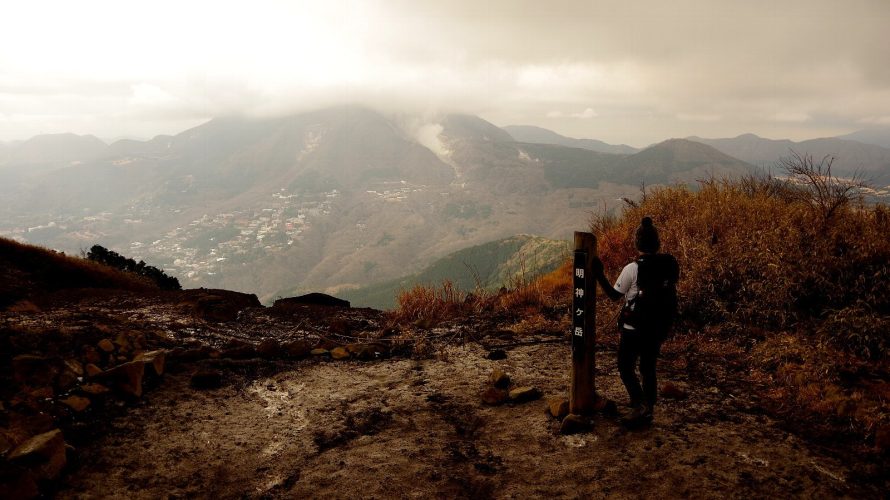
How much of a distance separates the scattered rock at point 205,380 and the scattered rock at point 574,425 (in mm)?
4496

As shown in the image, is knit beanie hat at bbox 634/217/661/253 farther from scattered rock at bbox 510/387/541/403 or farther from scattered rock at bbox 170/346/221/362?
scattered rock at bbox 170/346/221/362

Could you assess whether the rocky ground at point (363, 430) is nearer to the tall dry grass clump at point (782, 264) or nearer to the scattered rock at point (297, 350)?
the scattered rock at point (297, 350)

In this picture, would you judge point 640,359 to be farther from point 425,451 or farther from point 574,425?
point 425,451

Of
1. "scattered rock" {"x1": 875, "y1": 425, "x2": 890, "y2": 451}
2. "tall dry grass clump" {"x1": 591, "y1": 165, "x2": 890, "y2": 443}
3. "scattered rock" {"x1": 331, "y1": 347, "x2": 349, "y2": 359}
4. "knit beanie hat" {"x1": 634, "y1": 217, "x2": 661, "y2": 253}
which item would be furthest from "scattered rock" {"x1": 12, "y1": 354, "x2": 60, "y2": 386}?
"scattered rock" {"x1": 875, "y1": 425, "x2": 890, "y2": 451}

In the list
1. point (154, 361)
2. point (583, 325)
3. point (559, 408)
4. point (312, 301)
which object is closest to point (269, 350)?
point (154, 361)

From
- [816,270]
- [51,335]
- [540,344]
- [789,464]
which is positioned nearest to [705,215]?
[816,270]

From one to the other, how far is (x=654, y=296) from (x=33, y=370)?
673 centimetres

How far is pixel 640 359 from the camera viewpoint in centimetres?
469

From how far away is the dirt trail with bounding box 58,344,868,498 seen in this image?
152 inches

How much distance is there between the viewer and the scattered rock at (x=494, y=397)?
5.67 m

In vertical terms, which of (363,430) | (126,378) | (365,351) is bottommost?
(363,430)

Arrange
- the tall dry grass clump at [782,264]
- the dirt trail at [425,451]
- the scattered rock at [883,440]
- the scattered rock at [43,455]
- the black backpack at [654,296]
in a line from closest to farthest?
the scattered rock at [43,455] < the dirt trail at [425,451] < the scattered rock at [883,440] < the black backpack at [654,296] < the tall dry grass clump at [782,264]

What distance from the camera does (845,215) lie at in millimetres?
8062

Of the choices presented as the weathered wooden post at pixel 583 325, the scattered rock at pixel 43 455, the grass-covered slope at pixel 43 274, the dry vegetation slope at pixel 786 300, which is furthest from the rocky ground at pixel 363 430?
the grass-covered slope at pixel 43 274
